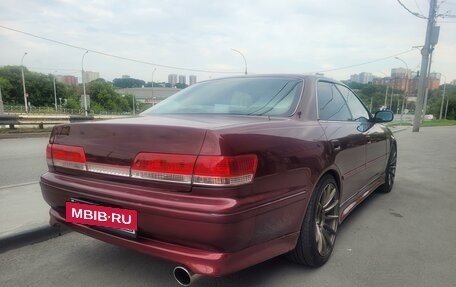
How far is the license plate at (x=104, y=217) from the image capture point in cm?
222

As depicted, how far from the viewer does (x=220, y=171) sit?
2029mm

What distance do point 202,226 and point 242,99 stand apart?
4.75 ft

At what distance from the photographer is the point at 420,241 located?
3.54 m

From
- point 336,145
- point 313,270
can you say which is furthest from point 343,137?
point 313,270

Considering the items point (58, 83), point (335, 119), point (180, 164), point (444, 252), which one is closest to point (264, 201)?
point (180, 164)

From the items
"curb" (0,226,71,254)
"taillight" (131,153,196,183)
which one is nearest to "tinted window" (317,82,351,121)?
"taillight" (131,153,196,183)

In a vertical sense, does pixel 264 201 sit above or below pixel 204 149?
below

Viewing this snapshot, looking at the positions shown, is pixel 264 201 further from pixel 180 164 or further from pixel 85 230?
pixel 85 230

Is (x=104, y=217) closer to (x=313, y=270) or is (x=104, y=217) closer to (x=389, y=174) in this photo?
(x=313, y=270)

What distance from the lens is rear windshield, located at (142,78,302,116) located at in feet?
9.86

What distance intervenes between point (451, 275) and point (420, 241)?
2.38 ft

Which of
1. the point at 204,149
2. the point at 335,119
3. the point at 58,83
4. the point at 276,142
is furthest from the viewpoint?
the point at 58,83

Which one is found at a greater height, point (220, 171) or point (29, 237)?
point (220, 171)

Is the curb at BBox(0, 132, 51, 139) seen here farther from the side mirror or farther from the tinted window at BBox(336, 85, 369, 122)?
the side mirror
